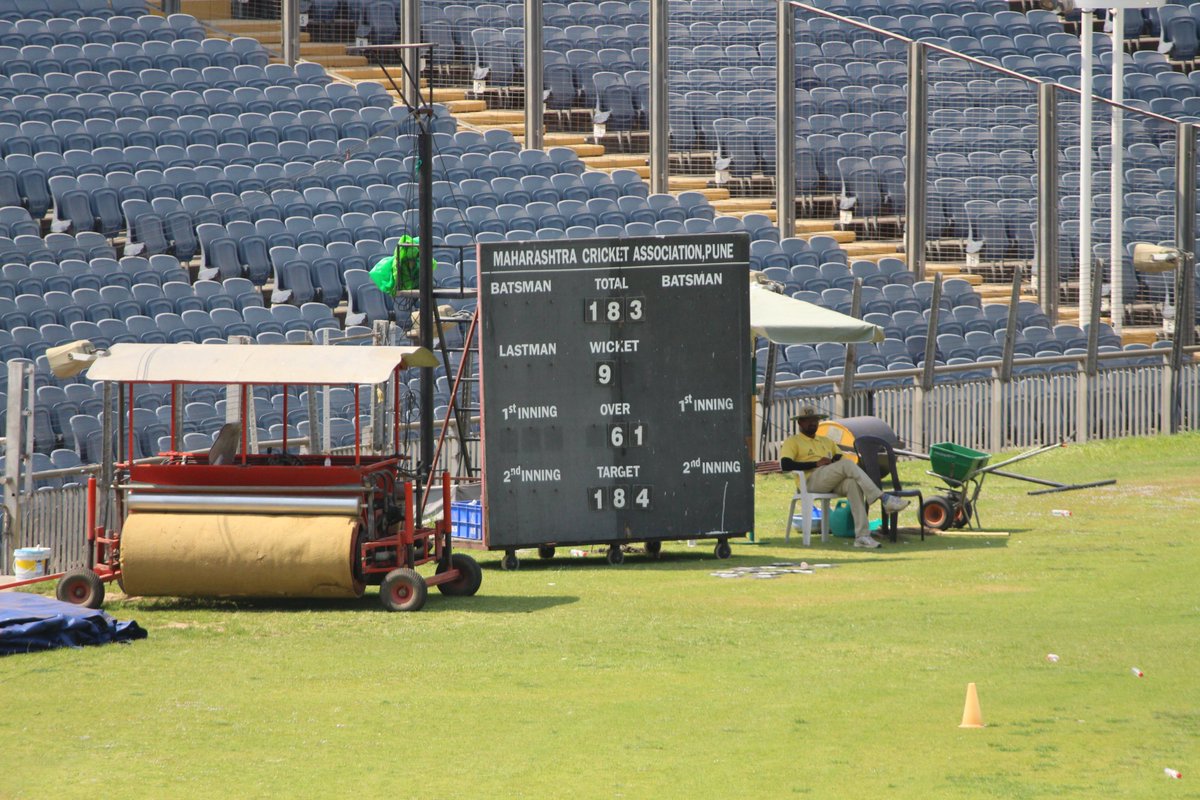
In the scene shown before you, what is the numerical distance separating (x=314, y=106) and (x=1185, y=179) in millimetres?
15719

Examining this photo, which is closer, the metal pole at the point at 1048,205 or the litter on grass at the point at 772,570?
the litter on grass at the point at 772,570

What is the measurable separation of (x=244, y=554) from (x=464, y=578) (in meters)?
1.94

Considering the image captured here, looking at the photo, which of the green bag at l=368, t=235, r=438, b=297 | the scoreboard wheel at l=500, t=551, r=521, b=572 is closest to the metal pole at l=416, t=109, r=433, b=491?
the green bag at l=368, t=235, r=438, b=297

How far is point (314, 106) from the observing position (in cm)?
3100

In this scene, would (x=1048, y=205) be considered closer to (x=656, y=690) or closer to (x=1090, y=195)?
(x=1090, y=195)

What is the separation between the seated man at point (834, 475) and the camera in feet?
54.1

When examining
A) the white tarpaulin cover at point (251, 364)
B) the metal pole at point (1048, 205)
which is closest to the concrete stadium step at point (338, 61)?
the metal pole at point (1048, 205)

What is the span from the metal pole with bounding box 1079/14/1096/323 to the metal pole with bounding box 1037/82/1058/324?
1.51 ft

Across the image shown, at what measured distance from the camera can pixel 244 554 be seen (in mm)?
12805

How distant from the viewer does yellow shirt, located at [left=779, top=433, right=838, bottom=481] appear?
54.5 feet

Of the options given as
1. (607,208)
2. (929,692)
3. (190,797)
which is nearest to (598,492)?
(929,692)

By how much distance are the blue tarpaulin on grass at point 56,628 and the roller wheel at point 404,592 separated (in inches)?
76.1

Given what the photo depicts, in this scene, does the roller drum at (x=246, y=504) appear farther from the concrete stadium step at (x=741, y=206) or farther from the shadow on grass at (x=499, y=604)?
the concrete stadium step at (x=741, y=206)

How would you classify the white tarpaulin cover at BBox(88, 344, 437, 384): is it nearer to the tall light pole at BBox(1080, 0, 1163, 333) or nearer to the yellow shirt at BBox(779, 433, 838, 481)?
the yellow shirt at BBox(779, 433, 838, 481)
